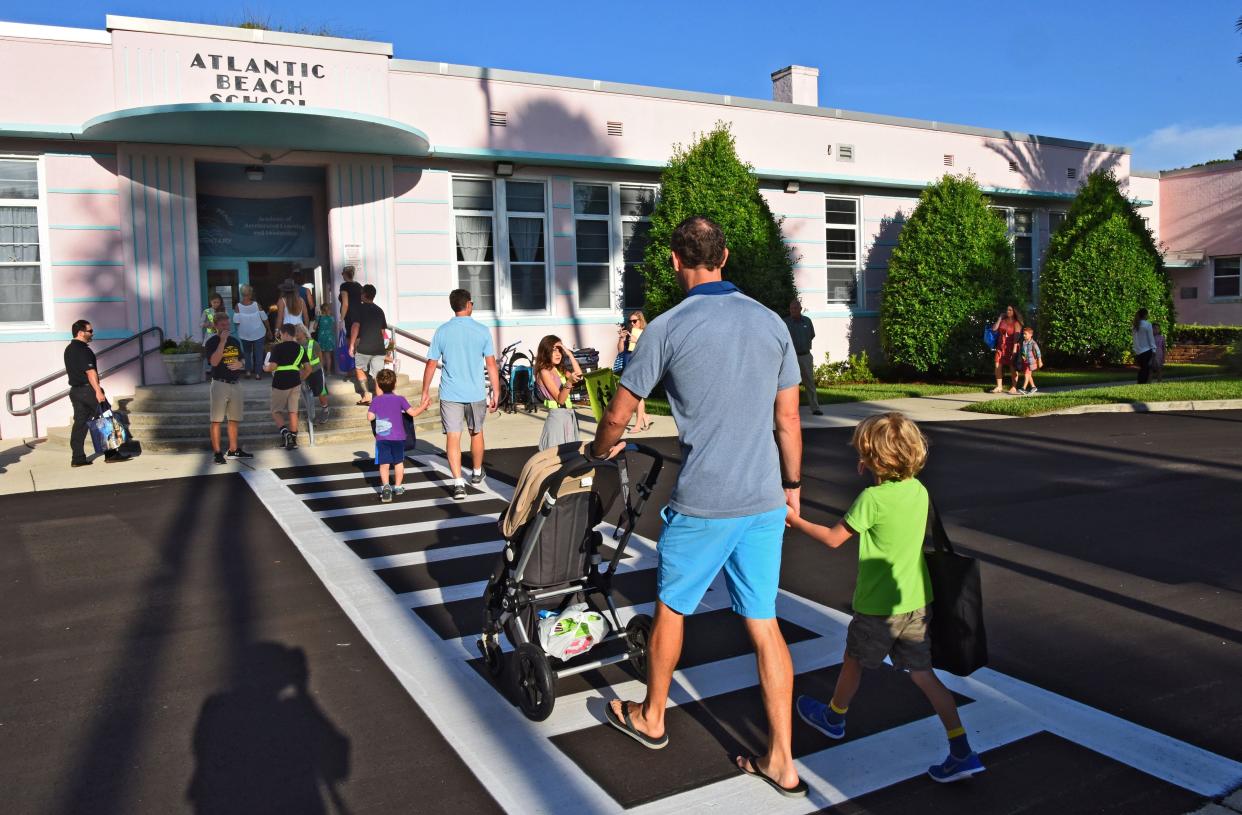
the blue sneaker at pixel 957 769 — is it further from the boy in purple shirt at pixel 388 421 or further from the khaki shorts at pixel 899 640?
the boy in purple shirt at pixel 388 421

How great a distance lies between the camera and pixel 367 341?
47.5 feet

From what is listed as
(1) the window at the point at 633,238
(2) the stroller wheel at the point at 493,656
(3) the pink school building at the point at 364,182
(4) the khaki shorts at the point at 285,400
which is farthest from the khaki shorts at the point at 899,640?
(1) the window at the point at 633,238

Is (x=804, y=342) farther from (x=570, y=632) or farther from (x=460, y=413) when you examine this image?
(x=570, y=632)

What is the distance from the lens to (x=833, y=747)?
415 cm

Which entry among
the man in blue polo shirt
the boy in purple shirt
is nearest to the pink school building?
the boy in purple shirt

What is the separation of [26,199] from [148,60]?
2763 millimetres

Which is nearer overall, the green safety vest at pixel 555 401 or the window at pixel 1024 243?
the green safety vest at pixel 555 401

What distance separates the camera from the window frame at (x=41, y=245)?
1485 centimetres

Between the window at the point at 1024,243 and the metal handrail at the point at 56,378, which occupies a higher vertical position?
the window at the point at 1024,243

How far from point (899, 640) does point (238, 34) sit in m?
15.4

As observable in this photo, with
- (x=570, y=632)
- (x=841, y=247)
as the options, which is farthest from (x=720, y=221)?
(x=570, y=632)

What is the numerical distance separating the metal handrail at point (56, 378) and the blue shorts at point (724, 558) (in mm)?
12542

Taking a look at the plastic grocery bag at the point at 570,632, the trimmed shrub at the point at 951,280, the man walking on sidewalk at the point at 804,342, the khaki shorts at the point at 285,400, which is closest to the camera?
the plastic grocery bag at the point at 570,632

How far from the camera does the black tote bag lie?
3.78m
